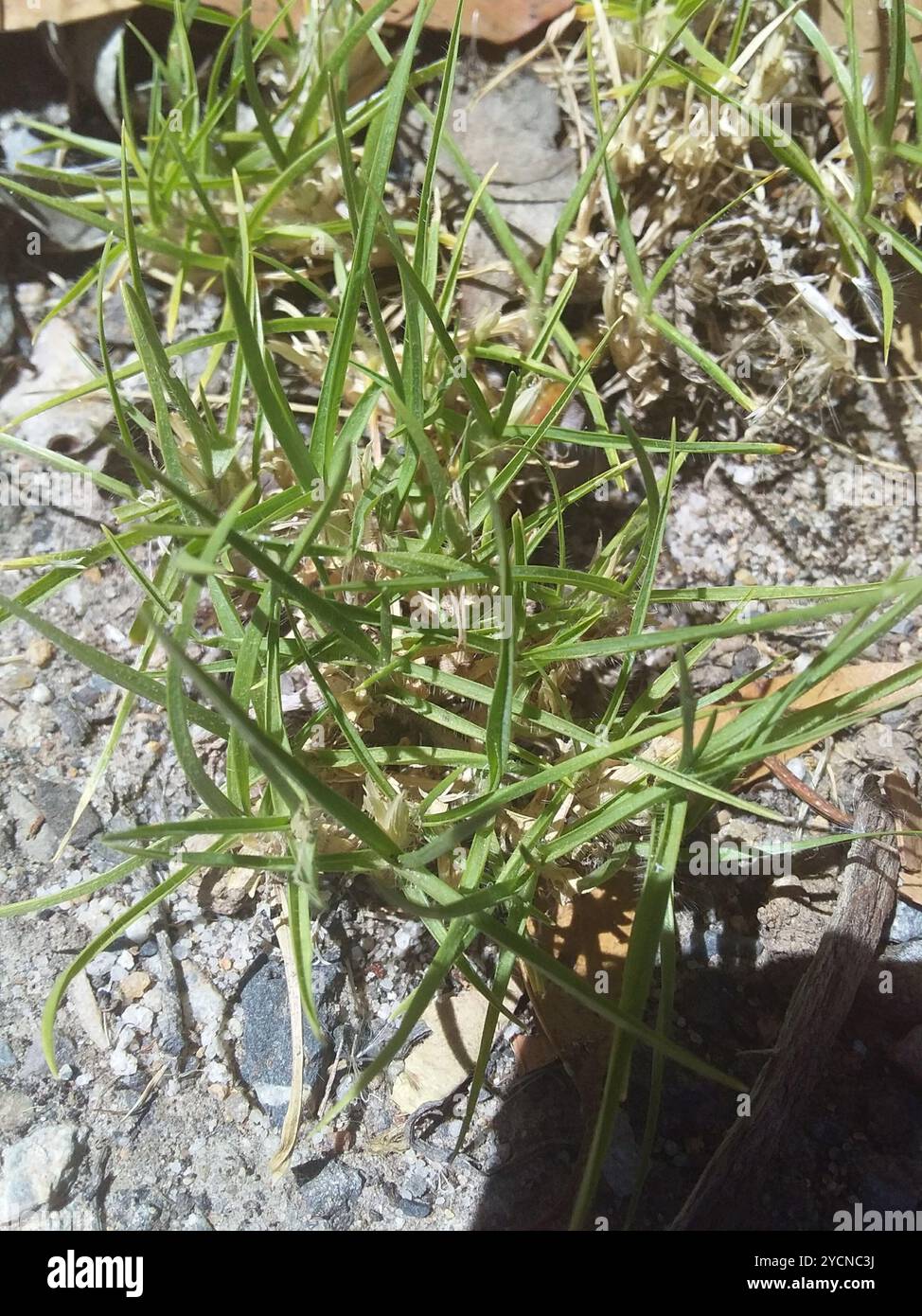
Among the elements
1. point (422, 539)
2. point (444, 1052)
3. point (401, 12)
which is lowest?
point (444, 1052)

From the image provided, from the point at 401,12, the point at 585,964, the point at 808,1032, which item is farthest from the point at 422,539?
the point at 401,12

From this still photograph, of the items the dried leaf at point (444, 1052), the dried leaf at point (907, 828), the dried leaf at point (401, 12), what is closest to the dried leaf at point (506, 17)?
the dried leaf at point (401, 12)

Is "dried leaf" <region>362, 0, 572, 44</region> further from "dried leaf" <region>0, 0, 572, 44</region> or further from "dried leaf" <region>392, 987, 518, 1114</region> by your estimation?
"dried leaf" <region>392, 987, 518, 1114</region>

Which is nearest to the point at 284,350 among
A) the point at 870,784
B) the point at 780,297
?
the point at 780,297

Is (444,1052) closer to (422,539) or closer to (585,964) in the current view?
(585,964)

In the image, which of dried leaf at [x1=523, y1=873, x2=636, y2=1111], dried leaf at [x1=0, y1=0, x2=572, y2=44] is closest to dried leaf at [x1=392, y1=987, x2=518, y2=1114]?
dried leaf at [x1=523, y1=873, x2=636, y2=1111]

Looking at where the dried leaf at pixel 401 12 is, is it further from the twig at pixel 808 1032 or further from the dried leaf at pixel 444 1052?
the dried leaf at pixel 444 1052
